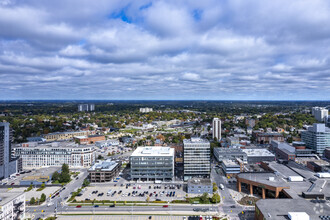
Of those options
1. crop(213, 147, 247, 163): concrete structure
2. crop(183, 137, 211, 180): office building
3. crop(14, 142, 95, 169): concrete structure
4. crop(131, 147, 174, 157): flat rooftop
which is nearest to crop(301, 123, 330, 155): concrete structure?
crop(213, 147, 247, 163): concrete structure

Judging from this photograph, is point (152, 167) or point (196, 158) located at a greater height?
point (196, 158)

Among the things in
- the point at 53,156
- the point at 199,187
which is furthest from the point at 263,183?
the point at 53,156

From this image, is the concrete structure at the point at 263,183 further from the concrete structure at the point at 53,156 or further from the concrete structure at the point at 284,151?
the concrete structure at the point at 53,156

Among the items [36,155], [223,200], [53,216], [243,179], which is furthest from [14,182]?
[243,179]

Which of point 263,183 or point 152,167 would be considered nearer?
point 263,183

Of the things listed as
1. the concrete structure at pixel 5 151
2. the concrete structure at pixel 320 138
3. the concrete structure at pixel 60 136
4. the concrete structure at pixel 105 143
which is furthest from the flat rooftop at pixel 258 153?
the concrete structure at pixel 60 136

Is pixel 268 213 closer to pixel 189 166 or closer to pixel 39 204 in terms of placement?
pixel 189 166

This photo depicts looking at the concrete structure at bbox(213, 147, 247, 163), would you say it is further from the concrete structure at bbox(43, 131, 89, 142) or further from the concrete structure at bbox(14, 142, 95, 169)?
the concrete structure at bbox(43, 131, 89, 142)

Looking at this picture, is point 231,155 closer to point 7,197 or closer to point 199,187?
point 199,187
